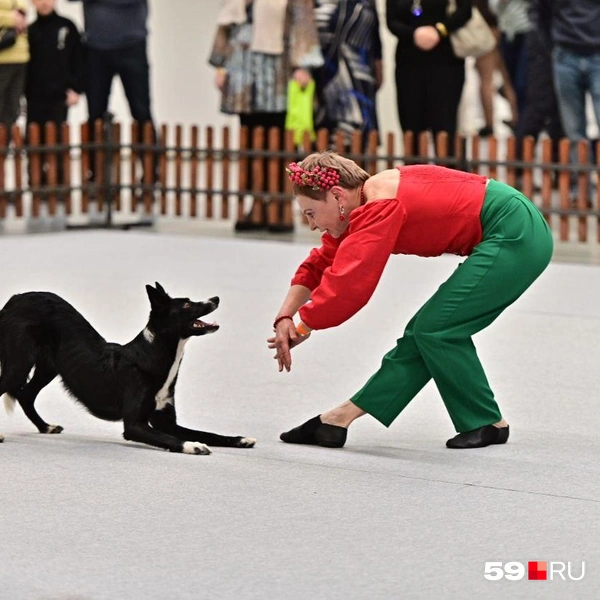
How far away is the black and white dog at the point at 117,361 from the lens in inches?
222

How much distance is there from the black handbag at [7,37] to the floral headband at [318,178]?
7.43 m

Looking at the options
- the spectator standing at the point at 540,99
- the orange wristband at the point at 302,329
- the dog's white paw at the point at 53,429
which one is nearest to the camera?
the orange wristband at the point at 302,329

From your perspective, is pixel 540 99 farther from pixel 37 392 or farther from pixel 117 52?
pixel 37 392

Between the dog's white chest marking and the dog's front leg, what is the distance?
9 centimetres

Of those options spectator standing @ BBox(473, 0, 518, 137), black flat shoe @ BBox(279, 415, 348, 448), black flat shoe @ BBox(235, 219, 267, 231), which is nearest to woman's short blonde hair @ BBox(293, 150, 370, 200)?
black flat shoe @ BBox(279, 415, 348, 448)

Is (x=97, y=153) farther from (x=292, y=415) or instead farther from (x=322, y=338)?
(x=292, y=415)

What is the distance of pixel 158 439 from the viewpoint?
566 cm

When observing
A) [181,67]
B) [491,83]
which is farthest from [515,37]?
[181,67]

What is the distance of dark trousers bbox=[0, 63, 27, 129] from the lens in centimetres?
1266

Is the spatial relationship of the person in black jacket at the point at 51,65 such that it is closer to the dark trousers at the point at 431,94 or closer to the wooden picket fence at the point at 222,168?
the wooden picket fence at the point at 222,168

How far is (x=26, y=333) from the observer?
19.0ft

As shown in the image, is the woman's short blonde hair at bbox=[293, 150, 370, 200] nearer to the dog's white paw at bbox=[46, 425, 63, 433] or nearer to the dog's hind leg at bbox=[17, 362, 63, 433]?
the dog's hind leg at bbox=[17, 362, 63, 433]

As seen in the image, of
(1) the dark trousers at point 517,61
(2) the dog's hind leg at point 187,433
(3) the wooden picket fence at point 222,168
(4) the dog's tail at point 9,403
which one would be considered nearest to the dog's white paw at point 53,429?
(4) the dog's tail at point 9,403

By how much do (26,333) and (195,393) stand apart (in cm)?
118
